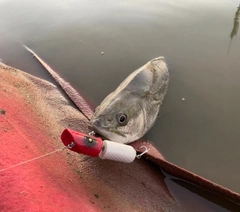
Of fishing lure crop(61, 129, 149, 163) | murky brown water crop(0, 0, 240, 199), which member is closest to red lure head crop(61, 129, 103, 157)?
fishing lure crop(61, 129, 149, 163)

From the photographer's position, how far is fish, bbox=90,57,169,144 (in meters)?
3.28

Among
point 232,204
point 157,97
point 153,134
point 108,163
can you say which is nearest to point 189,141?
point 153,134

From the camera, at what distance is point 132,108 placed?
11.9 feet

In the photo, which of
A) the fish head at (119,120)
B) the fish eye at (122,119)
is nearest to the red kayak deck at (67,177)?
the fish head at (119,120)

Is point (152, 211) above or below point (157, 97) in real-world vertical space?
below

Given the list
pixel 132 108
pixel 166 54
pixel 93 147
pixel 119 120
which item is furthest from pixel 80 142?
pixel 166 54

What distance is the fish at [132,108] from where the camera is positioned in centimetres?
328

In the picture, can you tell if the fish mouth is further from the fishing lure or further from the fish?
the fishing lure

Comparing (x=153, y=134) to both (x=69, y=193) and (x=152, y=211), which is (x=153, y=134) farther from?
(x=69, y=193)

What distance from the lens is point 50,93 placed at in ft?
14.7

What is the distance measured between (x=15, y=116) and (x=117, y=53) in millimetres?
2805

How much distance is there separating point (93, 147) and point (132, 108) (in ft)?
3.58

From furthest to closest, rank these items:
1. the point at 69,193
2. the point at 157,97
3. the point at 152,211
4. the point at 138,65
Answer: the point at 138,65
the point at 157,97
the point at 152,211
the point at 69,193

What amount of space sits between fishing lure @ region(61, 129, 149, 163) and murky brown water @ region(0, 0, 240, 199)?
44.5 inches
